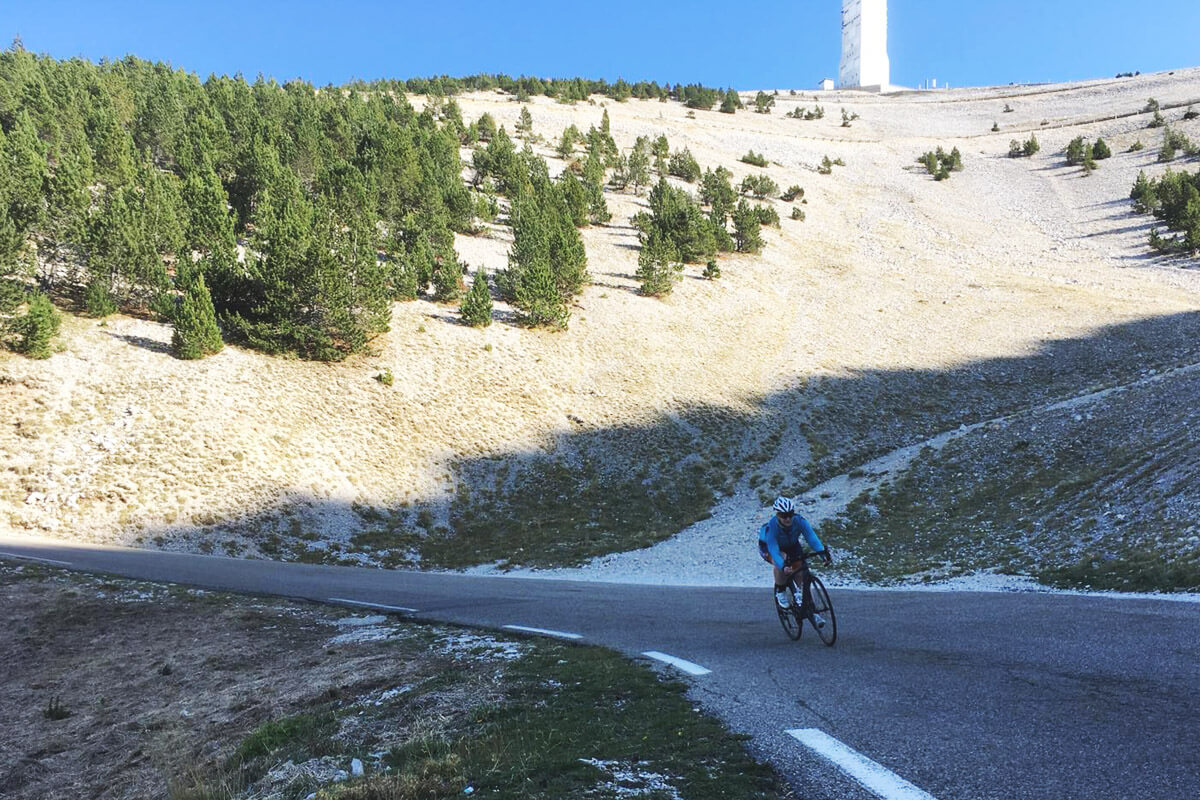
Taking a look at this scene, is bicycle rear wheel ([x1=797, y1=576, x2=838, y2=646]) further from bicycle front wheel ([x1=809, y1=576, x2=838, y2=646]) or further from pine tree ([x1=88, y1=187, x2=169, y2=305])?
pine tree ([x1=88, y1=187, x2=169, y2=305])

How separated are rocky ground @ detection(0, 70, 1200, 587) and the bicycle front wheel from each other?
14.1 m

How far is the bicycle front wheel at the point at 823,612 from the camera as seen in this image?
889cm

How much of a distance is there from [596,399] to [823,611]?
2639 cm

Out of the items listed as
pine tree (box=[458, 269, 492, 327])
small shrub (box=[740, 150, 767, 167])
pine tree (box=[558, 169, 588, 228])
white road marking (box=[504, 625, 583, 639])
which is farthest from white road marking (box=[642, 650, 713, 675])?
small shrub (box=[740, 150, 767, 167])

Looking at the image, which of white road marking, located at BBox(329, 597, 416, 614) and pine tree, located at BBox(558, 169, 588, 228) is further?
pine tree, located at BBox(558, 169, 588, 228)

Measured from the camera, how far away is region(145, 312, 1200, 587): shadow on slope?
2228 centimetres

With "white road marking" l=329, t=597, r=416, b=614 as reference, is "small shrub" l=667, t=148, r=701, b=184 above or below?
above

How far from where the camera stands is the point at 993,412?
112 ft

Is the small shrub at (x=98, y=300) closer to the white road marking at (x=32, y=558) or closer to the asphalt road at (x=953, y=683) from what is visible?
the white road marking at (x=32, y=558)

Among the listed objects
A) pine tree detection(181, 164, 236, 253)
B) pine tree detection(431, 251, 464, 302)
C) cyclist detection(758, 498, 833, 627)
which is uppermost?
pine tree detection(181, 164, 236, 253)

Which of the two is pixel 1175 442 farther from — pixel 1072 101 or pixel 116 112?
pixel 1072 101

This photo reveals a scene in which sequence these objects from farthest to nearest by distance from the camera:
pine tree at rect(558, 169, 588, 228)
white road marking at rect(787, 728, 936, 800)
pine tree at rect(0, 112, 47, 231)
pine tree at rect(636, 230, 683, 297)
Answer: pine tree at rect(558, 169, 588, 228), pine tree at rect(636, 230, 683, 297), pine tree at rect(0, 112, 47, 231), white road marking at rect(787, 728, 936, 800)

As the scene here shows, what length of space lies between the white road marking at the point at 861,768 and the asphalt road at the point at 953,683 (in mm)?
25

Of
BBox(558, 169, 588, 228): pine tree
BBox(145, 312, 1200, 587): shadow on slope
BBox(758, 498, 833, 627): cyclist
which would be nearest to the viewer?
BBox(758, 498, 833, 627): cyclist
